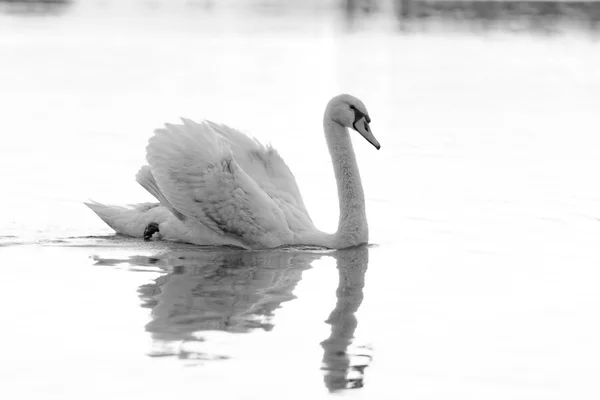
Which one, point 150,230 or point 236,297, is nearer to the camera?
point 236,297

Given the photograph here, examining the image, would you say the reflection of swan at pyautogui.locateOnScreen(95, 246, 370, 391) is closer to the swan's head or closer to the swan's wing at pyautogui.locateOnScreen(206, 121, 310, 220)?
the swan's wing at pyautogui.locateOnScreen(206, 121, 310, 220)

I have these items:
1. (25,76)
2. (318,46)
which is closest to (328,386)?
(25,76)

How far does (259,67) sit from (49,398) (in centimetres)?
2564

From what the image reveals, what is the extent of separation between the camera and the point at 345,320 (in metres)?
8.55

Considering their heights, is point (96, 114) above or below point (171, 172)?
below

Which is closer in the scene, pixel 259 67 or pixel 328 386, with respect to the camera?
pixel 328 386

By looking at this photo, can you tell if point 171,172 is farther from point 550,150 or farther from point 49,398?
point 550,150

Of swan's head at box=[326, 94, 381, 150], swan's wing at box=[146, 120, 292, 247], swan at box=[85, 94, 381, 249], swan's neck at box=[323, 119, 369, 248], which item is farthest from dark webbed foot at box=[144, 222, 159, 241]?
swan's head at box=[326, 94, 381, 150]

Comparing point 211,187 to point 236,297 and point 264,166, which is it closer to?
point 264,166

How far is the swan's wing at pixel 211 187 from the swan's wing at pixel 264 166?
471 mm

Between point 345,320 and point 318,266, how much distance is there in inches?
72.0

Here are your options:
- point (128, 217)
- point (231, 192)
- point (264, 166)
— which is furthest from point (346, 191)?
point (128, 217)

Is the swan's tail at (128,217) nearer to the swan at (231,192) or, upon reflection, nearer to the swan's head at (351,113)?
the swan at (231,192)

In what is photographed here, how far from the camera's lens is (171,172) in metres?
10.6
